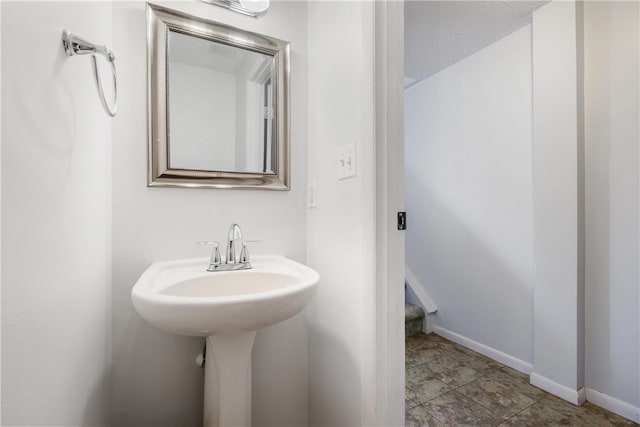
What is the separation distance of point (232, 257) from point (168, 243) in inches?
9.9

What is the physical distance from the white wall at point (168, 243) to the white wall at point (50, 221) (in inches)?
4.5

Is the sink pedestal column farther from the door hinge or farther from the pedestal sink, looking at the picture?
the door hinge

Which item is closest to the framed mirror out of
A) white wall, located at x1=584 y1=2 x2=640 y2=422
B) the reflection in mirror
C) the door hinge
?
the reflection in mirror

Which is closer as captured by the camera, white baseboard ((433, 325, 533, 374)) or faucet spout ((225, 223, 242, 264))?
faucet spout ((225, 223, 242, 264))

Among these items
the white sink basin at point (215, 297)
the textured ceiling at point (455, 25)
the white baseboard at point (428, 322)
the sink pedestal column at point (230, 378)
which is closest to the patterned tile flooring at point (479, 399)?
the white baseboard at point (428, 322)

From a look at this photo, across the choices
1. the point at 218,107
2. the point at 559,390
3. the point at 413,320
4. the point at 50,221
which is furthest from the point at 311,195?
the point at 559,390

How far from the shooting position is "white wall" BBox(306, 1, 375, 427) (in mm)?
841

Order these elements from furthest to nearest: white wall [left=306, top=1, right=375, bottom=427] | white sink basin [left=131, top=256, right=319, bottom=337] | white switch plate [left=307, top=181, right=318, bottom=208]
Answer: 1. white switch plate [left=307, top=181, right=318, bottom=208]
2. white wall [left=306, top=1, right=375, bottom=427]
3. white sink basin [left=131, top=256, right=319, bottom=337]

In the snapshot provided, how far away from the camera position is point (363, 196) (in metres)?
0.85

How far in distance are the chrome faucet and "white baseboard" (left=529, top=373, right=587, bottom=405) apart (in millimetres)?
1810

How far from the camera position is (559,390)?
1491mm

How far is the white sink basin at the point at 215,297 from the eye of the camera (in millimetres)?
620

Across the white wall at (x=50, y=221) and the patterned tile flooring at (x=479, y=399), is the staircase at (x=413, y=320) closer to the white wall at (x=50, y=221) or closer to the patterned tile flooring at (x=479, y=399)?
the patterned tile flooring at (x=479, y=399)

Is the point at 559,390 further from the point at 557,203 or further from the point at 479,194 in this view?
the point at 479,194
